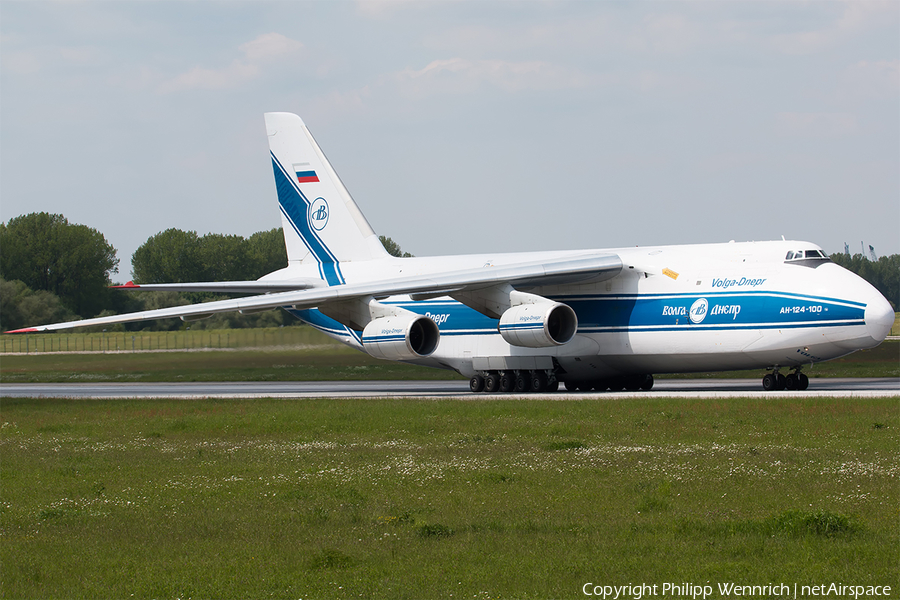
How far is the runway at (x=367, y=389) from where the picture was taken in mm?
23344

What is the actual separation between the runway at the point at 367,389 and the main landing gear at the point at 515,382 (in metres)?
0.43

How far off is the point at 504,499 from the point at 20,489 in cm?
561

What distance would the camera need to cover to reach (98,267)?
56.4m

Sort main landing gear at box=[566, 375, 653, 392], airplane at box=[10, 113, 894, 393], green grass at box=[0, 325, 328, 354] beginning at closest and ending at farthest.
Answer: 1. airplane at box=[10, 113, 894, 393]
2. main landing gear at box=[566, 375, 653, 392]
3. green grass at box=[0, 325, 328, 354]

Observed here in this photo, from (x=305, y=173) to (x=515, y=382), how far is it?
10.3 metres

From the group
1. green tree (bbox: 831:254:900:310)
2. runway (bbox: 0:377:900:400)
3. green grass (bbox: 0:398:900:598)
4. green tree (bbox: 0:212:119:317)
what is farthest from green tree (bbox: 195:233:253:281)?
green grass (bbox: 0:398:900:598)

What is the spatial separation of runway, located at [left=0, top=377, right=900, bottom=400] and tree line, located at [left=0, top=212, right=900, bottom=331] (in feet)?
25.5

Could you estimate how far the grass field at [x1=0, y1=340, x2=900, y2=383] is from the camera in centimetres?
3169

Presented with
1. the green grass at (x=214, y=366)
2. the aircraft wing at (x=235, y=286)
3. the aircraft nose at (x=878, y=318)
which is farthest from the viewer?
the green grass at (x=214, y=366)

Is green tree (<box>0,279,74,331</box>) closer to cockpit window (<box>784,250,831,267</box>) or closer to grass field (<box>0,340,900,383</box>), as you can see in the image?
grass field (<box>0,340,900,383</box>)

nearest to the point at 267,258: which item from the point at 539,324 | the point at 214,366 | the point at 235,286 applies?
the point at 214,366

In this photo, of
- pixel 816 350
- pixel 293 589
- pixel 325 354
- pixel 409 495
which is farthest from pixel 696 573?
pixel 325 354

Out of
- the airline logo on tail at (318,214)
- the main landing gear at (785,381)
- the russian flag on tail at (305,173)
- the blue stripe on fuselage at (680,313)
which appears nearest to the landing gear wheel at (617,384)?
the blue stripe on fuselage at (680,313)

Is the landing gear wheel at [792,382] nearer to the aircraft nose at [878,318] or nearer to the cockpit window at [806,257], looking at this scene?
the aircraft nose at [878,318]
